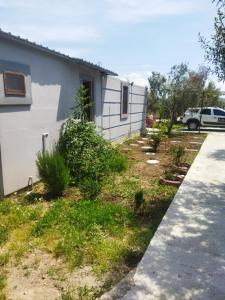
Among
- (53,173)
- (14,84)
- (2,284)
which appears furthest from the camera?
(53,173)

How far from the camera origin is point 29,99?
6.23m

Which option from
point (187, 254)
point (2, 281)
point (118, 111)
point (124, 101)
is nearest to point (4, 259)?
point (2, 281)

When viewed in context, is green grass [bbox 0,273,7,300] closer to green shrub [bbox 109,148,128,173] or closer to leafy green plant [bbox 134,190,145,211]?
leafy green plant [bbox 134,190,145,211]

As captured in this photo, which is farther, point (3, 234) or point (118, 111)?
point (118, 111)

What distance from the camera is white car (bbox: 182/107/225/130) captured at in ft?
70.0

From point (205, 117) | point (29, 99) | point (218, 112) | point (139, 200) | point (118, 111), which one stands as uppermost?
point (29, 99)

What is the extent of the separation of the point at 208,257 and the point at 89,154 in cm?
432

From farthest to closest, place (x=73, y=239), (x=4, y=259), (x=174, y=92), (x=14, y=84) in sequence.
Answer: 1. (x=174, y=92)
2. (x=14, y=84)
3. (x=73, y=239)
4. (x=4, y=259)

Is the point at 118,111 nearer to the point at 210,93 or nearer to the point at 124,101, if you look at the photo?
the point at 124,101

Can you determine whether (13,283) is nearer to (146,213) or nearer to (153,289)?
(153,289)

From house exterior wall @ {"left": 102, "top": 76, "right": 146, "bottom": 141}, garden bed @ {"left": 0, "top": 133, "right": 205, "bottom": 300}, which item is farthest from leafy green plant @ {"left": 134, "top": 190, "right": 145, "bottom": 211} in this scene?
house exterior wall @ {"left": 102, "top": 76, "right": 146, "bottom": 141}

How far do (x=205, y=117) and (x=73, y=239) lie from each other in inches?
753

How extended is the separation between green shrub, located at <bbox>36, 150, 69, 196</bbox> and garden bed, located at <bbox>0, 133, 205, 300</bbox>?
0.80ft

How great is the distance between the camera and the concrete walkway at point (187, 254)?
10.2 ft
